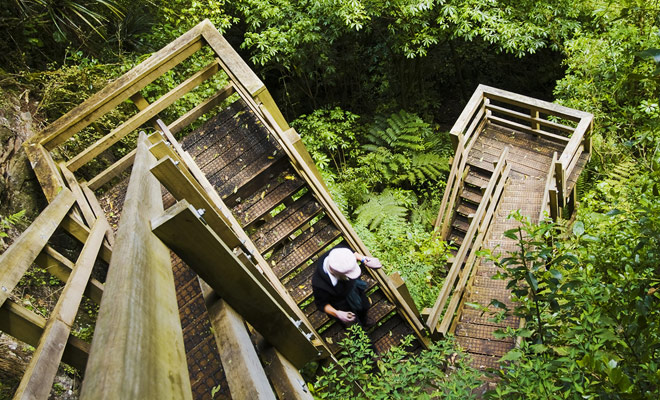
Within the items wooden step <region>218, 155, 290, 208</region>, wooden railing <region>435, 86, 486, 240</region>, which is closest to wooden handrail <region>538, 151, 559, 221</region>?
wooden railing <region>435, 86, 486, 240</region>

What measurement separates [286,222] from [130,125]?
2.25 m

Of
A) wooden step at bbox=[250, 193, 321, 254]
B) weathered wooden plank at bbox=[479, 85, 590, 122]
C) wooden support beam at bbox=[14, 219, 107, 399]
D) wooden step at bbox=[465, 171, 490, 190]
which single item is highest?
wooden support beam at bbox=[14, 219, 107, 399]

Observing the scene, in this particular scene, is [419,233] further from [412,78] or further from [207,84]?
[412,78]

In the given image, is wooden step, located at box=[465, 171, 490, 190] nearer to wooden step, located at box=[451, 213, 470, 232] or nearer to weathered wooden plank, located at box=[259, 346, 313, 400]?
wooden step, located at box=[451, 213, 470, 232]

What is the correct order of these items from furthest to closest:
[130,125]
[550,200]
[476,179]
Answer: [476,179] < [550,200] < [130,125]

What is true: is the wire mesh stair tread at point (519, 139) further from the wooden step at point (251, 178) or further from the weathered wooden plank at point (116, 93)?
the weathered wooden plank at point (116, 93)

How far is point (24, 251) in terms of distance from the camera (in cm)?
259

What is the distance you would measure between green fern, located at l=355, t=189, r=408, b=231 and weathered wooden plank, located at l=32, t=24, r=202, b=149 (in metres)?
4.28

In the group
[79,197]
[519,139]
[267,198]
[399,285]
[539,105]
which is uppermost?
[79,197]

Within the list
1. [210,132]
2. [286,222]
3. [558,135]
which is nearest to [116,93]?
[210,132]

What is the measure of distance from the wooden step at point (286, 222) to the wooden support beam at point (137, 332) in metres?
4.55

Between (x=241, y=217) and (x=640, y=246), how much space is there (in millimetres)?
4550

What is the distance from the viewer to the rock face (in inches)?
207

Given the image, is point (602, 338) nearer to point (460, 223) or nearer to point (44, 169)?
point (44, 169)
